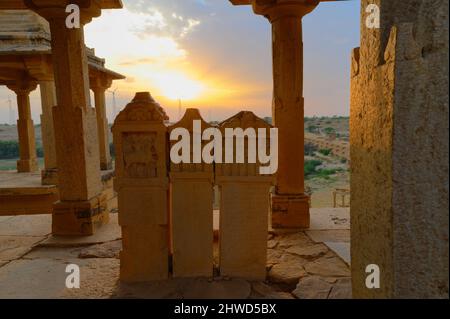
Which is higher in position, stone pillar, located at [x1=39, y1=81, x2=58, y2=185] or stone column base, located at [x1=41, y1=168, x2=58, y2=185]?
stone pillar, located at [x1=39, y1=81, x2=58, y2=185]

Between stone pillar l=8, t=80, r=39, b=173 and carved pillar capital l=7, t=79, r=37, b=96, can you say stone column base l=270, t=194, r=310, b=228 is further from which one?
carved pillar capital l=7, t=79, r=37, b=96

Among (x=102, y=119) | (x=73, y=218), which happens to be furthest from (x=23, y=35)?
(x=73, y=218)

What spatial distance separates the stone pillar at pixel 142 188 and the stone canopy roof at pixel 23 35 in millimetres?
7470

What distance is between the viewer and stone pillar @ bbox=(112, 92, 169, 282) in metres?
2.70

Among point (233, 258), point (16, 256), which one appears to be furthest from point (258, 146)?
point (16, 256)

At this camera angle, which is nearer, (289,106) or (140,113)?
(140,113)

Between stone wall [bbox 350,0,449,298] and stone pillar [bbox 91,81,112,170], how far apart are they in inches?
439

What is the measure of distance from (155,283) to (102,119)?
32.2ft

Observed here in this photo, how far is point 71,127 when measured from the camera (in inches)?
158

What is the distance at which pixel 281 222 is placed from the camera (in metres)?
4.11

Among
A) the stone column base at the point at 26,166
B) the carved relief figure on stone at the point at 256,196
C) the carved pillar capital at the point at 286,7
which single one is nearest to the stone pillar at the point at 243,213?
the carved relief figure on stone at the point at 256,196

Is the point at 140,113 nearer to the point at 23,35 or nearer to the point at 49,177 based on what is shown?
the point at 49,177

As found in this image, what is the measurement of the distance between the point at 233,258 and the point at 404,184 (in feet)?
6.11

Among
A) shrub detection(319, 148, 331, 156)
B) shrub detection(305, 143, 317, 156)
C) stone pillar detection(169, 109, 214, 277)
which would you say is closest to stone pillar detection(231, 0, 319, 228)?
stone pillar detection(169, 109, 214, 277)
